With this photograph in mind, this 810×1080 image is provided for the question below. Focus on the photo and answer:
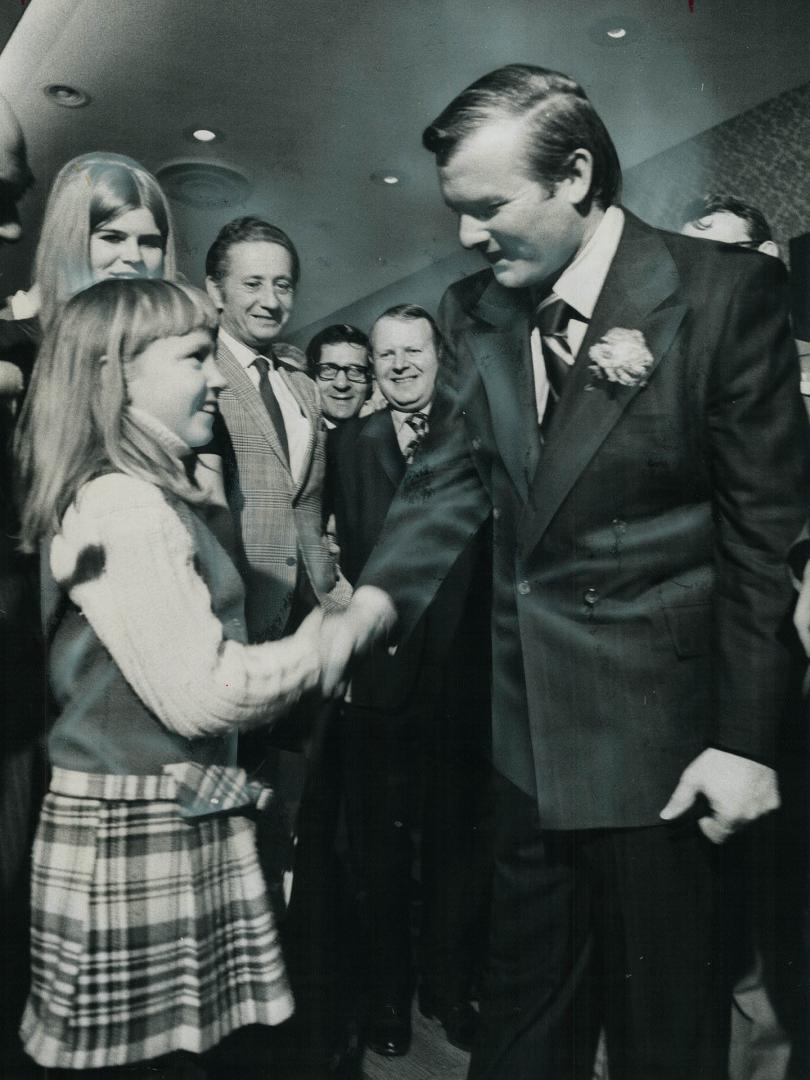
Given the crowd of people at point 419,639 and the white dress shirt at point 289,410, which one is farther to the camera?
the white dress shirt at point 289,410

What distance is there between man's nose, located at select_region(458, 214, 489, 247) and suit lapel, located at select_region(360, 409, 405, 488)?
0.36 meters

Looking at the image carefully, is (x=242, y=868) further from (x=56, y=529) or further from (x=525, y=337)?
(x=525, y=337)

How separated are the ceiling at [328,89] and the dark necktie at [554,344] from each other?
0.23 metres

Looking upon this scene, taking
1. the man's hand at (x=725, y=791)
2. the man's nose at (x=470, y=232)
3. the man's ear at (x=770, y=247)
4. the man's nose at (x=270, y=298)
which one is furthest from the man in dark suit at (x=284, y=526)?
the man's ear at (x=770, y=247)

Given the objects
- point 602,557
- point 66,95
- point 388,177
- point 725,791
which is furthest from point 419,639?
point 66,95

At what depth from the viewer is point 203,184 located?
1.63 m

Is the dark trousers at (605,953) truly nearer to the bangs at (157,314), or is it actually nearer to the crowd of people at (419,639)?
the crowd of people at (419,639)

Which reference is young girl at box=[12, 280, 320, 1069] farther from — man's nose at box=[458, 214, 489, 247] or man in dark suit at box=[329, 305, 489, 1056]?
man's nose at box=[458, 214, 489, 247]

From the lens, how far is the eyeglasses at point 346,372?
1.66 m

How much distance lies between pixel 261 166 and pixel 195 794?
1.19 metres

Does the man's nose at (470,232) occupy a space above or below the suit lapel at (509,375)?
above

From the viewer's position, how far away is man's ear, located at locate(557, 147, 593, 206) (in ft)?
5.16

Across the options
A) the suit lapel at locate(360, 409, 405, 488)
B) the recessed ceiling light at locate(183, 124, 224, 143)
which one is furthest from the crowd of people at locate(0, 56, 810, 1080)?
the recessed ceiling light at locate(183, 124, 224, 143)

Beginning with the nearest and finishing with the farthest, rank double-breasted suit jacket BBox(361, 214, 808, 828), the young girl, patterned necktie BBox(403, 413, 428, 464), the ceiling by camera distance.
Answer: the young girl → double-breasted suit jacket BBox(361, 214, 808, 828) → the ceiling → patterned necktie BBox(403, 413, 428, 464)
